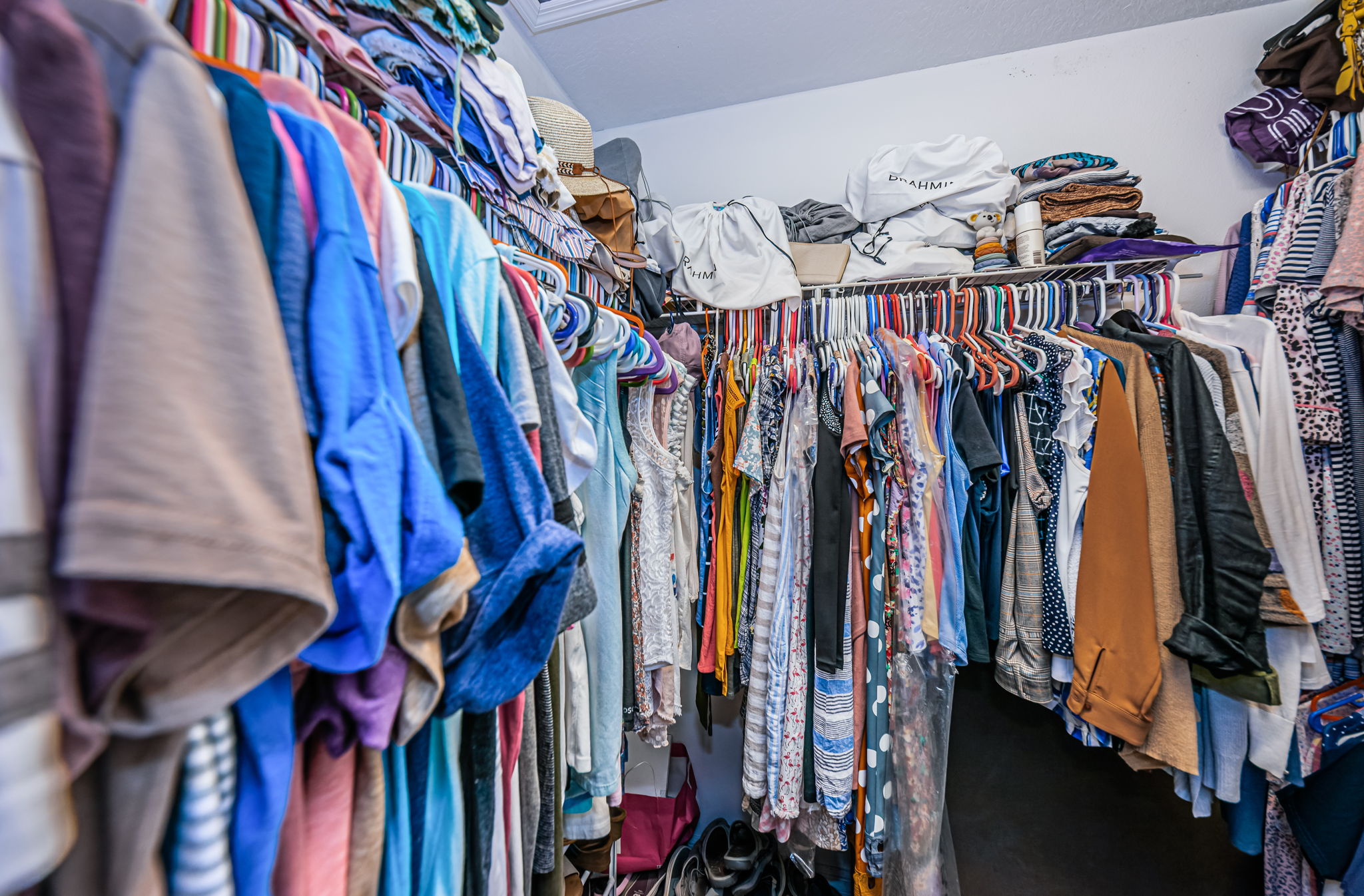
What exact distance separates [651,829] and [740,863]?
274mm

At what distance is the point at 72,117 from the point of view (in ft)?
0.62

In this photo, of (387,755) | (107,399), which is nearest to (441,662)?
(387,755)

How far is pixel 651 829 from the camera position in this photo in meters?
1.38

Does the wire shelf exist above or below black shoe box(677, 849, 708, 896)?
above

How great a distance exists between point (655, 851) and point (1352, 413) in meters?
2.01

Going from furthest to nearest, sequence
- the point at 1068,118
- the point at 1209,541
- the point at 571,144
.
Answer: the point at 1068,118, the point at 571,144, the point at 1209,541

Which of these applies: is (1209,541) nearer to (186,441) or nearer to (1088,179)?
(1088,179)

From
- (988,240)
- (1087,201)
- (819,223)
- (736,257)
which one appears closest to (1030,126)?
(1087,201)

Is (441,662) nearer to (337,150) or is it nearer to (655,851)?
(337,150)

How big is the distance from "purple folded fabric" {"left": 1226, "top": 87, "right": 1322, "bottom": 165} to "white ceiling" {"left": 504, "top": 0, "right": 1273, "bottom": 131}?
0.95ft

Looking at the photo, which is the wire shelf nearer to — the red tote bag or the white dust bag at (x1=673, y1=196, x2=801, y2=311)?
the white dust bag at (x1=673, y1=196, x2=801, y2=311)

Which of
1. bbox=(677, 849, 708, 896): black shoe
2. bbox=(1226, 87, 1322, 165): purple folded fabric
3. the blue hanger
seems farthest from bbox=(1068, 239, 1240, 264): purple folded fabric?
bbox=(677, 849, 708, 896): black shoe

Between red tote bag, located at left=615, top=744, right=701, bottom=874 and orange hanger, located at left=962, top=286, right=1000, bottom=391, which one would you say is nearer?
orange hanger, located at left=962, top=286, right=1000, bottom=391

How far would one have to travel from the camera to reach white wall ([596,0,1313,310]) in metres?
1.40
